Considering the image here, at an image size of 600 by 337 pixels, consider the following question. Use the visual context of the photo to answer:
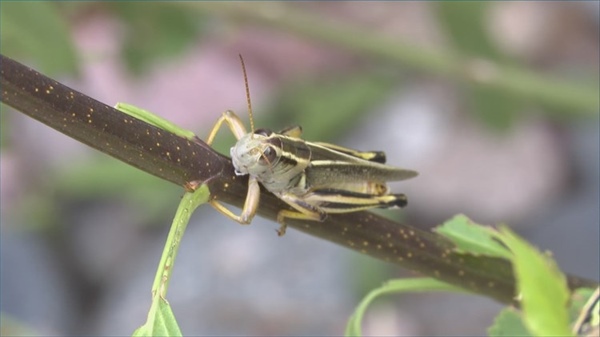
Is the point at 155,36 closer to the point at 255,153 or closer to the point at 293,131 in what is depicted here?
the point at 293,131

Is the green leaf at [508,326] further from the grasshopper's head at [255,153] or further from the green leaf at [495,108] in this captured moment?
the green leaf at [495,108]

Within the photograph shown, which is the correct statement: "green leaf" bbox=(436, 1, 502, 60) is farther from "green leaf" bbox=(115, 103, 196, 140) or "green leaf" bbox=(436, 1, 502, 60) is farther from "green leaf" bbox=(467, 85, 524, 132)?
"green leaf" bbox=(115, 103, 196, 140)

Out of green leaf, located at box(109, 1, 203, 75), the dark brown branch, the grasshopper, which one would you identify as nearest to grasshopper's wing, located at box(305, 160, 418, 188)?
the grasshopper

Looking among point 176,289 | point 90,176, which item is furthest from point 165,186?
point 176,289

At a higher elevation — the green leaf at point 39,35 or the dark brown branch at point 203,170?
the green leaf at point 39,35

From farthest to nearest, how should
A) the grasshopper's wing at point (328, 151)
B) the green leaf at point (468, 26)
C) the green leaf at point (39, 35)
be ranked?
1. the green leaf at point (468, 26)
2. the green leaf at point (39, 35)
3. the grasshopper's wing at point (328, 151)

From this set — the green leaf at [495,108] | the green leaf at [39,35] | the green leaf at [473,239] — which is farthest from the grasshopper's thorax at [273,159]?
the green leaf at [495,108]

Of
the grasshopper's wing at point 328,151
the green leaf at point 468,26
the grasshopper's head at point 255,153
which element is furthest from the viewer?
the green leaf at point 468,26

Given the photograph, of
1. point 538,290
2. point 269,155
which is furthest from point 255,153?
point 538,290
